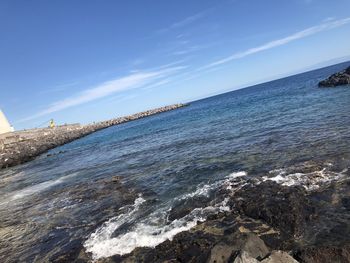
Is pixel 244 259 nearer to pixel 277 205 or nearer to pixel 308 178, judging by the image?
pixel 277 205

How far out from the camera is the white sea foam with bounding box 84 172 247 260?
9.23 metres

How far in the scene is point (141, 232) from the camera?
10039mm

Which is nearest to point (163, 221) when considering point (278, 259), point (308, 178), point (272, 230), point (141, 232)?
point (141, 232)

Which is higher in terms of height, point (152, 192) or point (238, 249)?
point (238, 249)

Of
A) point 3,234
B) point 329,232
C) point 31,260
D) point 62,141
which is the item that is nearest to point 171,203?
point 31,260

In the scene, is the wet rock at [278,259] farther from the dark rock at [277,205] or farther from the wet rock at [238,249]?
the dark rock at [277,205]

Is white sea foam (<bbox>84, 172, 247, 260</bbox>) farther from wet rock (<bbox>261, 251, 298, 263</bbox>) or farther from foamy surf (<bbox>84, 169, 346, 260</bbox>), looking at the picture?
wet rock (<bbox>261, 251, 298, 263</bbox>)

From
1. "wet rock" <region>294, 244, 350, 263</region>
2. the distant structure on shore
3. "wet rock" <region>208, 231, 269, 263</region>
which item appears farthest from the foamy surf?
the distant structure on shore

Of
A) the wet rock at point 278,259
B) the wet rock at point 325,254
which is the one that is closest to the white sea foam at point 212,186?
the wet rock at point 325,254

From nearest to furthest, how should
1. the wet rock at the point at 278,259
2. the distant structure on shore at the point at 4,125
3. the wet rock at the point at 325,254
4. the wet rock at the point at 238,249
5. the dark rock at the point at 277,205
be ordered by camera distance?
1. the wet rock at the point at 278,259
2. the wet rock at the point at 325,254
3. the wet rock at the point at 238,249
4. the dark rock at the point at 277,205
5. the distant structure on shore at the point at 4,125

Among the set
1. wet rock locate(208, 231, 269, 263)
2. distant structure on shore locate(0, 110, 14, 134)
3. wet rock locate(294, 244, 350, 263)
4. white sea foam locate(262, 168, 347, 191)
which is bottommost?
white sea foam locate(262, 168, 347, 191)

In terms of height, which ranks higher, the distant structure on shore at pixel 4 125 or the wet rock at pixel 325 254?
the distant structure on shore at pixel 4 125

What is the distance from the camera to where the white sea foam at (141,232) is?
923cm

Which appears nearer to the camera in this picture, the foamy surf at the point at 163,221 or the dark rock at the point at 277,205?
the dark rock at the point at 277,205
